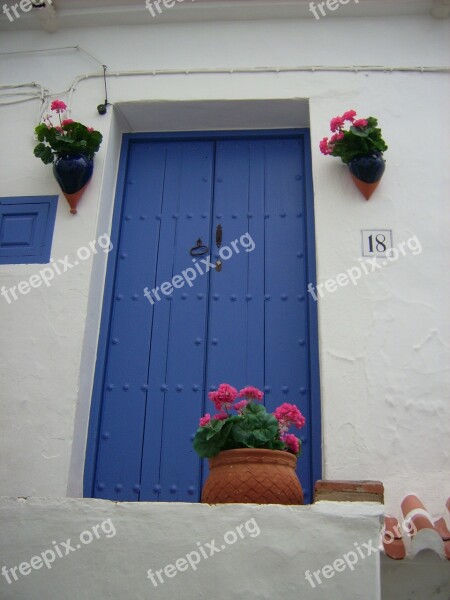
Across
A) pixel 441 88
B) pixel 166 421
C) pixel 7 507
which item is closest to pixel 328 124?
pixel 441 88

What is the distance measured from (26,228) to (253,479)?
232 cm

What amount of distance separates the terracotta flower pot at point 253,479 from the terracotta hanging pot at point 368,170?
1.89m

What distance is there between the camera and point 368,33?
5160mm

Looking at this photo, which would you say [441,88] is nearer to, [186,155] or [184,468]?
[186,155]

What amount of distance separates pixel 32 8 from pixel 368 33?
2.26 m

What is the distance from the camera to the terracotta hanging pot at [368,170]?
14.9 ft

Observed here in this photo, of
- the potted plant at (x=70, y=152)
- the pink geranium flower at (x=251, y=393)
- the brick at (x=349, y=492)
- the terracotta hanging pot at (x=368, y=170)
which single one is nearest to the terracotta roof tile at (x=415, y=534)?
the brick at (x=349, y=492)

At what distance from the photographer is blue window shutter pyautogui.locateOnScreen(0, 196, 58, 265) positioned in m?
4.66

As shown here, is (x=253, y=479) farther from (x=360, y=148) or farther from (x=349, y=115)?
(x=349, y=115)

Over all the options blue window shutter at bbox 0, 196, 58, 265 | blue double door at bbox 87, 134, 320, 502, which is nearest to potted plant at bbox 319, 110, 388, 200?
blue double door at bbox 87, 134, 320, 502

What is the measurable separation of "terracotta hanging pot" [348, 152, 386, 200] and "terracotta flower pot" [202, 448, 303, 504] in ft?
6.19

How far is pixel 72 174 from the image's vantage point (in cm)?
465

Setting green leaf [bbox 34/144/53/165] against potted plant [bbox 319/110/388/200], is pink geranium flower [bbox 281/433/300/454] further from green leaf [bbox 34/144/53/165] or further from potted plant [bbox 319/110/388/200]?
green leaf [bbox 34/144/53/165]

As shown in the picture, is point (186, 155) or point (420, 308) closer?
point (420, 308)
